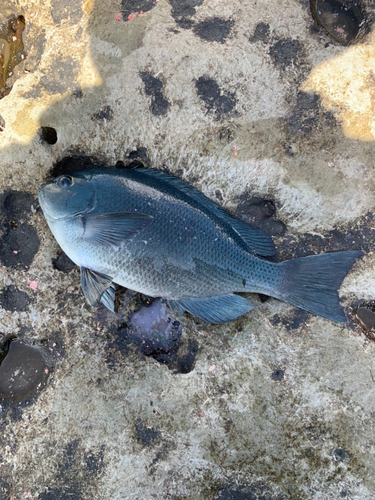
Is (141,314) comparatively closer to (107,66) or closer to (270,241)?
(270,241)

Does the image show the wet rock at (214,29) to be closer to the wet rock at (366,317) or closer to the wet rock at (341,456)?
the wet rock at (366,317)

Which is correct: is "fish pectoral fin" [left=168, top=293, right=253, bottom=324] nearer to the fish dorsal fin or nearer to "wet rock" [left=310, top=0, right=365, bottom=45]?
the fish dorsal fin

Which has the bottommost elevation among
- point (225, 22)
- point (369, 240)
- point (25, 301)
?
point (25, 301)

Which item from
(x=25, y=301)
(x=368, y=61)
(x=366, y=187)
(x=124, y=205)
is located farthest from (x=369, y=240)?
(x=25, y=301)

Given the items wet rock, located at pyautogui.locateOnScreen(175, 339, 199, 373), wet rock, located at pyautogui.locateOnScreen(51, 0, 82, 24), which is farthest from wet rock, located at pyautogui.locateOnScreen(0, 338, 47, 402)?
wet rock, located at pyautogui.locateOnScreen(51, 0, 82, 24)

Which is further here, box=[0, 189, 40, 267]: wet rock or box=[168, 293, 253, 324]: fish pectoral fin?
box=[0, 189, 40, 267]: wet rock

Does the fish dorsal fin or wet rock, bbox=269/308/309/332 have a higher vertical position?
the fish dorsal fin

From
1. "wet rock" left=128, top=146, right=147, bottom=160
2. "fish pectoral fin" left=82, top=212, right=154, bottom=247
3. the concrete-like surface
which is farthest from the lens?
"wet rock" left=128, top=146, right=147, bottom=160
